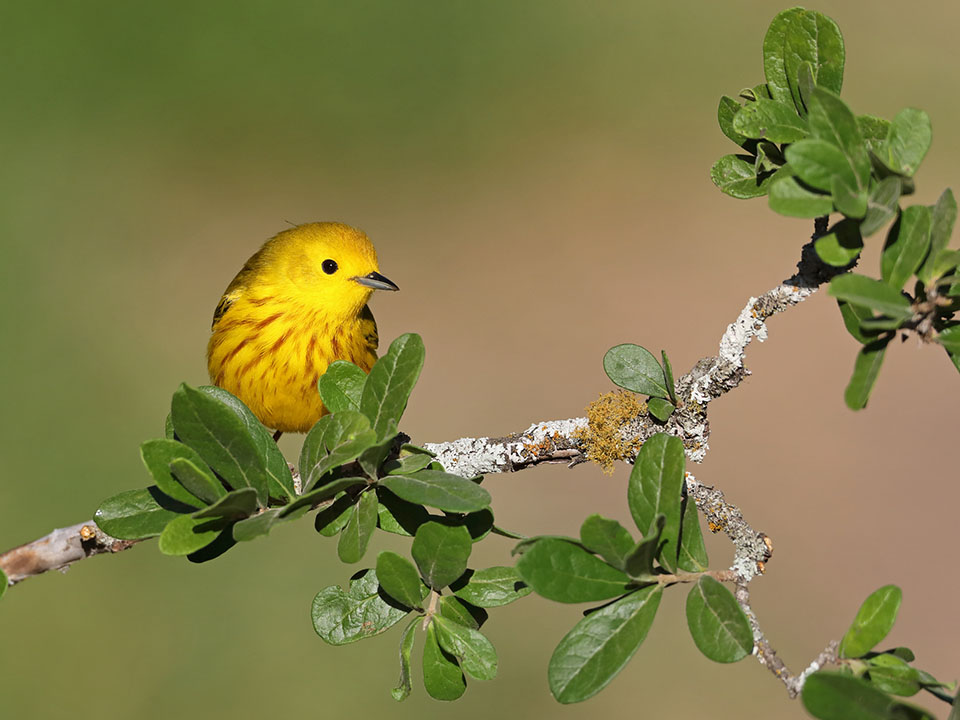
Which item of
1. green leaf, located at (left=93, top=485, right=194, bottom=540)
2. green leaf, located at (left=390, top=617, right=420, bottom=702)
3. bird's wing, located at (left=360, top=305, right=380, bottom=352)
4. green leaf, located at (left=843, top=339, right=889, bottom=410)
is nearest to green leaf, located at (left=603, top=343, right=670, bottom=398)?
green leaf, located at (left=843, top=339, right=889, bottom=410)

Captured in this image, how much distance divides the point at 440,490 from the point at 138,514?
0.70 m

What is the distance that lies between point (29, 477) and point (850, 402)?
6791 mm

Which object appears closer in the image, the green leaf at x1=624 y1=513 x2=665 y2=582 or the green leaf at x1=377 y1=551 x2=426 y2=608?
the green leaf at x1=624 y1=513 x2=665 y2=582

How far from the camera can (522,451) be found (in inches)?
93.4

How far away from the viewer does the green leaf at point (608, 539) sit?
1572 mm

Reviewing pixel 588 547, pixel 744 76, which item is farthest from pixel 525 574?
pixel 744 76

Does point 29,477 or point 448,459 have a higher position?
point 29,477

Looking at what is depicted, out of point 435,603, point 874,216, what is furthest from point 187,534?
point 874,216

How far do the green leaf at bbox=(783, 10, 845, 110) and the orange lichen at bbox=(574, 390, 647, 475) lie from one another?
2.66ft

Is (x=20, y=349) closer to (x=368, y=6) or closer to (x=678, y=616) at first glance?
(x=368, y=6)

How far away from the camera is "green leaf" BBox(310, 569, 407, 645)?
193 cm

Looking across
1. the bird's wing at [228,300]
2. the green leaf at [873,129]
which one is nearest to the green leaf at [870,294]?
the green leaf at [873,129]

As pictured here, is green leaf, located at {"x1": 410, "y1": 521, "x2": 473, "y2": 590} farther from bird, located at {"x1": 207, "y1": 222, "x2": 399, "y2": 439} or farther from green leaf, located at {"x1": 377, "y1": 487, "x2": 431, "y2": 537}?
bird, located at {"x1": 207, "y1": 222, "x2": 399, "y2": 439}

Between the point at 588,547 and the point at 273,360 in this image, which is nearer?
the point at 588,547
